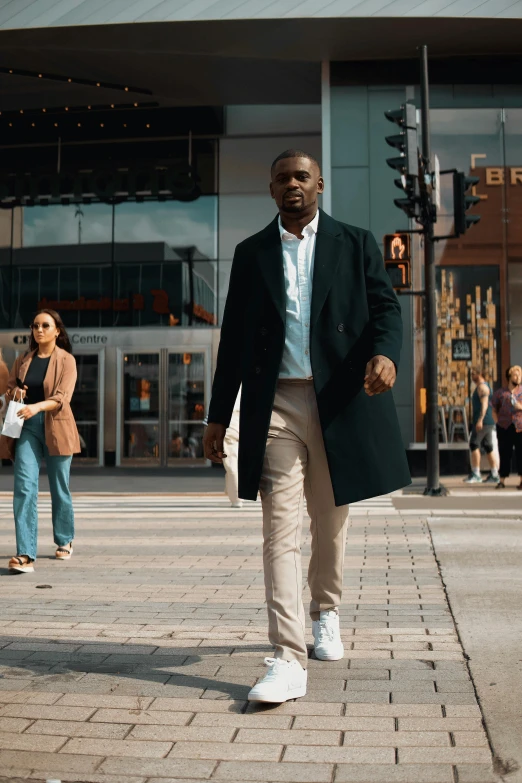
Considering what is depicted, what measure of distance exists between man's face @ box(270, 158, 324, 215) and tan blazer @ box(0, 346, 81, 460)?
3.70 meters

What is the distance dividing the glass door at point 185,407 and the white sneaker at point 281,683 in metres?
19.8

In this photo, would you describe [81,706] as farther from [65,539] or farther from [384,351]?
[65,539]

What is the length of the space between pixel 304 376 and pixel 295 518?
1.82 feet

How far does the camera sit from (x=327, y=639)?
4355mm

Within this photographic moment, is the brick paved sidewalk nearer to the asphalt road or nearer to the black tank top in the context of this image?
the asphalt road

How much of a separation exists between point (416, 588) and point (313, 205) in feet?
9.67

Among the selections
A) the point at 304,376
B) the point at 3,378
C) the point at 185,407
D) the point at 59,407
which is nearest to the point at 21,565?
the point at 59,407

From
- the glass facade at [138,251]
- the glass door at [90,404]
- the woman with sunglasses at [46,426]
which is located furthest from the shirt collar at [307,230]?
the glass door at [90,404]

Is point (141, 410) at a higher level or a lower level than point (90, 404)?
lower

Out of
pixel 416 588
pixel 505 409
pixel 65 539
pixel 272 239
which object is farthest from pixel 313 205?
pixel 505 409

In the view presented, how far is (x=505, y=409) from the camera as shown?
14664 mm

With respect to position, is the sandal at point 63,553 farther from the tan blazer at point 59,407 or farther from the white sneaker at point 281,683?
the white sneaker at point 281,683

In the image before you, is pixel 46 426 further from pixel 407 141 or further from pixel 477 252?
pixel 477 252

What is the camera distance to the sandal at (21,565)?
7027mm
